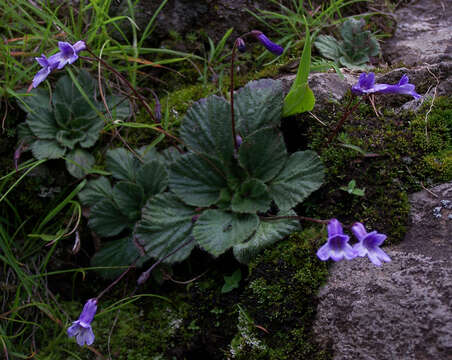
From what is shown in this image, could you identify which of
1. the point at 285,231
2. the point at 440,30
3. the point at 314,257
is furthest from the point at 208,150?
the point at 440,30

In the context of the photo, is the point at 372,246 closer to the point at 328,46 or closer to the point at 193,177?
the point at 193,177

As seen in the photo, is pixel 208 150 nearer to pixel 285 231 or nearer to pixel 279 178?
pixel 279 178

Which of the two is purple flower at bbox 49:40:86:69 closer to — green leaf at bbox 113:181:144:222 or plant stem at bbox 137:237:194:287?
green leaf at bbox 113:181:144:222

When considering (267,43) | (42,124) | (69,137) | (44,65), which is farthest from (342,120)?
(42,124)

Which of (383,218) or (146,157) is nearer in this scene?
(383,218)

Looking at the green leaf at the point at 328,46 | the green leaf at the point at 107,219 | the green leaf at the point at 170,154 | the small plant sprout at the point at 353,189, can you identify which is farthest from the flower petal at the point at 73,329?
the green leaf at the point at 328,46

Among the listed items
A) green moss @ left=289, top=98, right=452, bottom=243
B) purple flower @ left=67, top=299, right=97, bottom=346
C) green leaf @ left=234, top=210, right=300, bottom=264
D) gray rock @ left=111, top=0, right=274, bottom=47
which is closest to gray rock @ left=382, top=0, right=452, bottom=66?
green moss @ left=289, top=98, right=452, bottom=243
